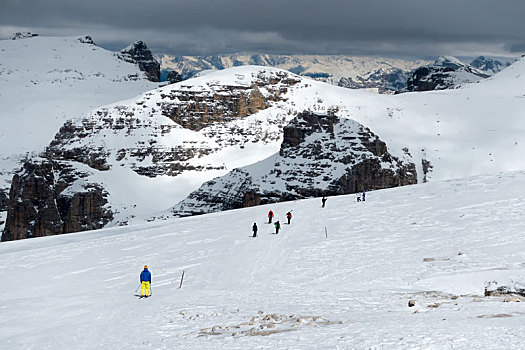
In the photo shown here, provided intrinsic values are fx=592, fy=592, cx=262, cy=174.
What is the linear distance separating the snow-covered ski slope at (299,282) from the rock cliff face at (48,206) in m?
92.7

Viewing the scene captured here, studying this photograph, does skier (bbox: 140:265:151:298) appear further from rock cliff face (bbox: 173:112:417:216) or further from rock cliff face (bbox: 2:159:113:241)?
rock cliff face (bbox: 2:159:113:241)

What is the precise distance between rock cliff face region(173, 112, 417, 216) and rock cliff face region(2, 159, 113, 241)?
65.4ft

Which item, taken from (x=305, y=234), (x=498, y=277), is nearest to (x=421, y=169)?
(x=305, y=234)

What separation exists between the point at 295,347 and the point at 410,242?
61.1 feet

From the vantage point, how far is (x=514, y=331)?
13.4 metres

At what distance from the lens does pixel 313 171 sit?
136m

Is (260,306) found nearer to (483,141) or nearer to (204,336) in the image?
(204,336)

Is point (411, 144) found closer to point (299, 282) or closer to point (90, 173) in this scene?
point (90, 173)

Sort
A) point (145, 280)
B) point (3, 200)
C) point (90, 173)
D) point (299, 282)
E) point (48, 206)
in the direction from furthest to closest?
point (3, 200)
point (90, 173)
point (48, 206)
point (299, 282)
point (145, 280)

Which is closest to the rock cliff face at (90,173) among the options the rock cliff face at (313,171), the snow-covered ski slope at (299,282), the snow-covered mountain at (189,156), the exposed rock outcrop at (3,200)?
the snow-covered mountain at (189,156)

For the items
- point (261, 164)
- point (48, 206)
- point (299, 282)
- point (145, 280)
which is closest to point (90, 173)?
point (48, 206)

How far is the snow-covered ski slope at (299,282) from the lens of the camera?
15.2 m

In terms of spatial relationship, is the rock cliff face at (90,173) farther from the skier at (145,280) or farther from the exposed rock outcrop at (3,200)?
the skier at (145,280)

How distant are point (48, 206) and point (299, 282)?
12330 cm
